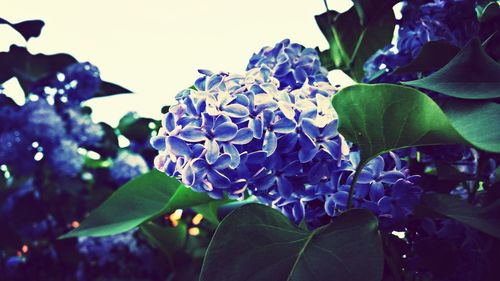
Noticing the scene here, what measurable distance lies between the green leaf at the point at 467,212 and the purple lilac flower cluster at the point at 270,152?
16 millimetres

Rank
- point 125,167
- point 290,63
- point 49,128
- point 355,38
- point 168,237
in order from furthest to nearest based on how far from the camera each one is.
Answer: point 125,167 < point 49,128 < point 168,237 < point 355,38 < point 290,63

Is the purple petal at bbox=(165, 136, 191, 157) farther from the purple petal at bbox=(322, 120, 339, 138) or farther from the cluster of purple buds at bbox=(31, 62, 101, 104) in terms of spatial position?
the cluster of purple buds at bbox=(31, 62, 101, 104)

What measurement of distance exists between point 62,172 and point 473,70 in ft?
2.49

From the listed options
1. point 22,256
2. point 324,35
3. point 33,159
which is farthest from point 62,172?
point 324,35

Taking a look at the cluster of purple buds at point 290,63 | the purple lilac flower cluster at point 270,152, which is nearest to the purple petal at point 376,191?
the purple lilac flower cluster at point 270,152

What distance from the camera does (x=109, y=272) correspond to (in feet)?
3.55

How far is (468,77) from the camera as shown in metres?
0.36

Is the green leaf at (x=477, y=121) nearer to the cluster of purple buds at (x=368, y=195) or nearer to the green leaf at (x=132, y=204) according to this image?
the cluster of purple buds at (x=368, y=195)

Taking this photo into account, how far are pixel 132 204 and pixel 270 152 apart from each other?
23 cm

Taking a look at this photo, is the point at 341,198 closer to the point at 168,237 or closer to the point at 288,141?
the point at 288,141

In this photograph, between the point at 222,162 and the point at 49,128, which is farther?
the point at 49,128

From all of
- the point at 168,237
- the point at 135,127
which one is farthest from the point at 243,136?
the point at 135,127

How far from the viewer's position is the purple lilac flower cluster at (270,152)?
0.33m

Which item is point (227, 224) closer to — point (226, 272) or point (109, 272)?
point (226, 272)
